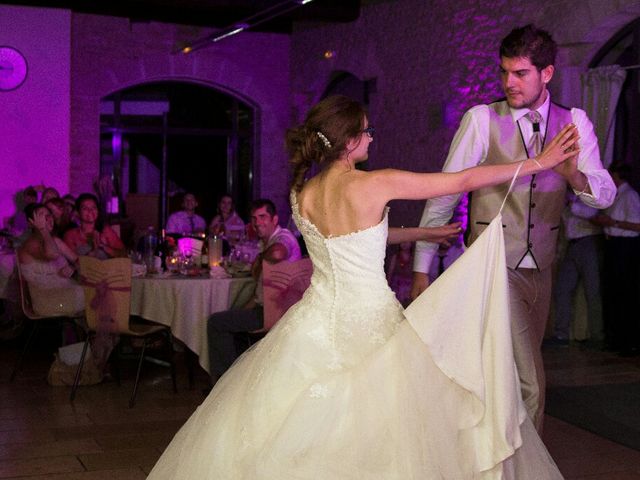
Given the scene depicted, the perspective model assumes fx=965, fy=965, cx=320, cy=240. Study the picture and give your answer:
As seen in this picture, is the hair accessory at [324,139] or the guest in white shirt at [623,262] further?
the guest in white shirt at [623,262]

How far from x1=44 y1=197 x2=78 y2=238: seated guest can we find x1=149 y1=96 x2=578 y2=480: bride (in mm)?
4794

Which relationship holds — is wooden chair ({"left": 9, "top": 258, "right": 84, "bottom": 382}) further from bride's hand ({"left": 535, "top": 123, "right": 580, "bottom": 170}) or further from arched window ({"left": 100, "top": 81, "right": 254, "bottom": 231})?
arched window ({"left": 100, "top": 81, "right": 254, "bottom": 231})

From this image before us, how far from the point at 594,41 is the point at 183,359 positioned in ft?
13.8

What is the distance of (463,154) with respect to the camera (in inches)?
130

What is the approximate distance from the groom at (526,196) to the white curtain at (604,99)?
15.2 ft

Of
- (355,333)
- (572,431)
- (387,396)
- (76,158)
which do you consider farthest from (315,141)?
(76,158)

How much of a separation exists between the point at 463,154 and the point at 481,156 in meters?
0.08

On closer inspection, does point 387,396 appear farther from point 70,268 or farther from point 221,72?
point 221,72

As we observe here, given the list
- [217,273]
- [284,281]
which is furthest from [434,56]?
[284,281]

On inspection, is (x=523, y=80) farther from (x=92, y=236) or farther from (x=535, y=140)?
(x=92, y=236)

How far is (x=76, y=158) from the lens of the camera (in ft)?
42.5

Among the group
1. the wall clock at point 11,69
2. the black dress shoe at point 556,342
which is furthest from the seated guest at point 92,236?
the wall clock at point 11,69

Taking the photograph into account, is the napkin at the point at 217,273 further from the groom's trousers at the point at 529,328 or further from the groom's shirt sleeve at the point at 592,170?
the groom's shirt sleeve at the point at 592,170

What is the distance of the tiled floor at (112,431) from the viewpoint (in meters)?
4.29
